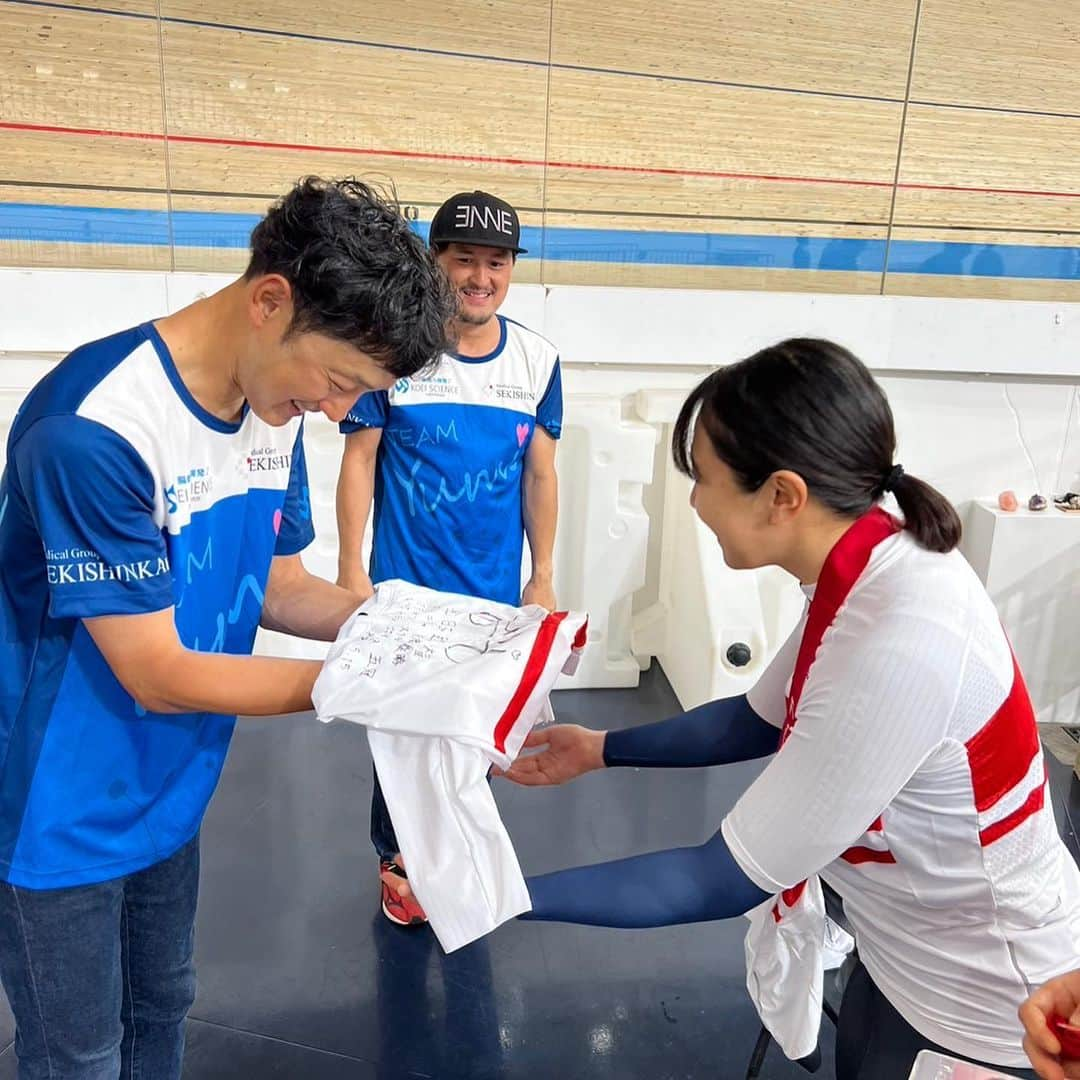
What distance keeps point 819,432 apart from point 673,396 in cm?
244

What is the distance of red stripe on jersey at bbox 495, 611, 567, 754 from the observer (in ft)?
3.54

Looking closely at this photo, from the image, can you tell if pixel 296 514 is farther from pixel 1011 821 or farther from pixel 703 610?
pixel 703 610

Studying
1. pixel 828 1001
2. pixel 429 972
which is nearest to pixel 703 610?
pixel 828 1001

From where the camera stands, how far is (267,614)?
151 centimetres

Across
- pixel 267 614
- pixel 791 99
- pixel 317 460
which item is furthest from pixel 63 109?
pixel 791 99

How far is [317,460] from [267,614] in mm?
1824

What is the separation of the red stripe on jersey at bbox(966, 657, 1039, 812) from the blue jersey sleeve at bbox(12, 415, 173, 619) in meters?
0.92

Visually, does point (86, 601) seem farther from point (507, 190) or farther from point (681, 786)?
point (507, 190)

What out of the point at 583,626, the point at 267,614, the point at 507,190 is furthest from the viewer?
the point at 507,190

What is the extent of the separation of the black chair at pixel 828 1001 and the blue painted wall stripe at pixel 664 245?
7.85ft

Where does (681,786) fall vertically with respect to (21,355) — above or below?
below

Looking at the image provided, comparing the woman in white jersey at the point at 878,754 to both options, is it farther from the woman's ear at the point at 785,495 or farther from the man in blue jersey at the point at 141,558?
the man in blue jersey at the point at 141,558

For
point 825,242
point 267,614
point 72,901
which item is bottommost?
point 72,901

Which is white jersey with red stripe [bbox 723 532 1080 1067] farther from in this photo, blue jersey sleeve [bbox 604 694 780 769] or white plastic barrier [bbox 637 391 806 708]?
white plastic barrier [bbox 637 391 806 708]
